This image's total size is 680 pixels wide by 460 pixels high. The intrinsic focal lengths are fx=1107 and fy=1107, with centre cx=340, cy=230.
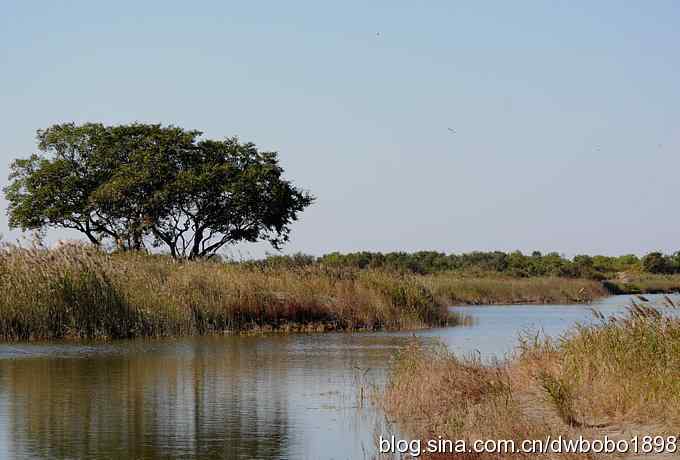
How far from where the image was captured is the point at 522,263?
9594cm

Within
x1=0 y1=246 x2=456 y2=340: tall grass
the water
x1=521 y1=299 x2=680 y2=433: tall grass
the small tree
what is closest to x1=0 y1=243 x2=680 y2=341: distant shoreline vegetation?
x1=0 y1=246 x2=456 y2=340: tall grass

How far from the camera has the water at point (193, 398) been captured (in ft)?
43.1

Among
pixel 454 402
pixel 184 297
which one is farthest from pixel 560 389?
pixel 184 297

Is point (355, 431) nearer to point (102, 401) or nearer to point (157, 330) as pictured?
point (102, 401)

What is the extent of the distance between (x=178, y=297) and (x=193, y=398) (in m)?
13.9

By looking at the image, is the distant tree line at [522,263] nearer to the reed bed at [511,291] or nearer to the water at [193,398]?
the reed bed at [511,291]

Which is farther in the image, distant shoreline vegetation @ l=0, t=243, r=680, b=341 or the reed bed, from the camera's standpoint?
the reed bed

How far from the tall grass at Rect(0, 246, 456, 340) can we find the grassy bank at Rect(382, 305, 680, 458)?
1343 cm

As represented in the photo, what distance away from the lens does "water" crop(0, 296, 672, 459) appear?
13133mm

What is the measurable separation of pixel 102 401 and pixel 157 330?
509 inches

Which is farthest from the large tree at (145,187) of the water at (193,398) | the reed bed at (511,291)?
the water at (193,398)

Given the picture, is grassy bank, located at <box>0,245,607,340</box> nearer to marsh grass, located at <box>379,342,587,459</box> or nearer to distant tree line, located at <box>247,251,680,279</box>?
marsh grass, located at <box>379,342,587,459</box>

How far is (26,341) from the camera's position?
2750 cm

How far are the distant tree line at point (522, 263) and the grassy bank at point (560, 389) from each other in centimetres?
6089
